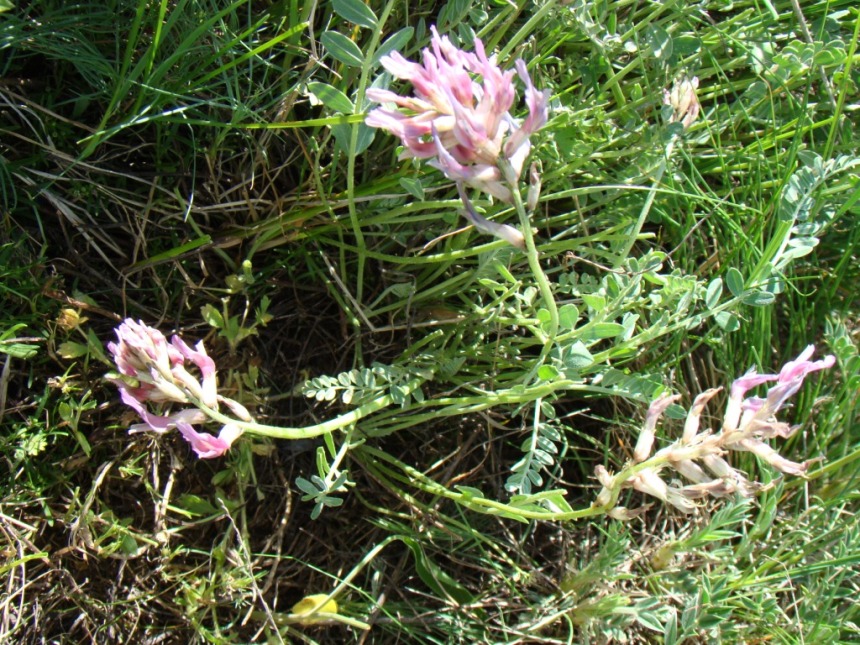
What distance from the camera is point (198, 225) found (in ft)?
6.09

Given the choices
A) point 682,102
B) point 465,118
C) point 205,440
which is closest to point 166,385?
point 205,440

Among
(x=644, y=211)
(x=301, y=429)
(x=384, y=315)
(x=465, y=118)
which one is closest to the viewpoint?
(x=465, y=118)

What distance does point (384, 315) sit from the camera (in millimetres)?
1943

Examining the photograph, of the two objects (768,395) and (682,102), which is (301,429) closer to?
(768,395)

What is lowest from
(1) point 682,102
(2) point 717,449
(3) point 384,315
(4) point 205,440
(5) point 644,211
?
(3) point 384,315

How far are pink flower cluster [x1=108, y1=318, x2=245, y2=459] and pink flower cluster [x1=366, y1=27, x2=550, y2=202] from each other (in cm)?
52

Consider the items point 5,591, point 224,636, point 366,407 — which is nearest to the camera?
point 366,407

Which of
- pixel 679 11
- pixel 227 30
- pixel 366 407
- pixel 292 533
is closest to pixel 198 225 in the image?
pixel 227 30

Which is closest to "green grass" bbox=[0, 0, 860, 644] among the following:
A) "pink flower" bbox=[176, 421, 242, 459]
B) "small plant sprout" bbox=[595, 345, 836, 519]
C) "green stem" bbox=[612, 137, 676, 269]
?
"green stem" bbox=[612, 137, 676, 269]

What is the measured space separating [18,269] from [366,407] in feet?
2.57

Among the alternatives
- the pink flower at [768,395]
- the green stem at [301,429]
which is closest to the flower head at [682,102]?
the pink flower at [768,395]

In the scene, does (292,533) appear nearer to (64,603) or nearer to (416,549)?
(416,549)

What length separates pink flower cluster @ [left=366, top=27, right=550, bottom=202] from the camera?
1073mm

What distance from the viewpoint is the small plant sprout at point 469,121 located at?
1073 millimetres
